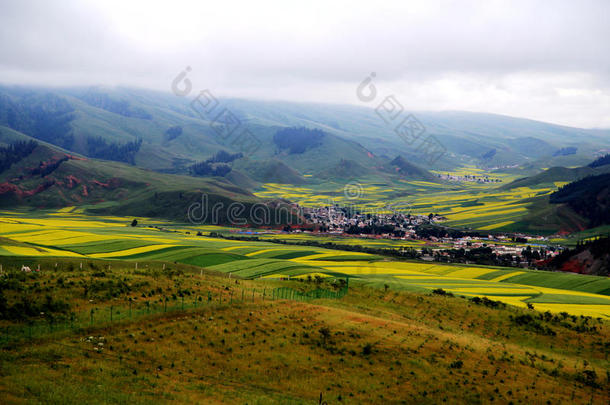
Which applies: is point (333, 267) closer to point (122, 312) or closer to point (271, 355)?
point (271, 355)

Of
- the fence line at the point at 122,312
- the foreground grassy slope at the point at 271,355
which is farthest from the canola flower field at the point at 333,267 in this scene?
the fence line at the point at 122,312

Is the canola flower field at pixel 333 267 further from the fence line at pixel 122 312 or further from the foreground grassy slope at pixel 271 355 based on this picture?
the fence line at pixel 122 312

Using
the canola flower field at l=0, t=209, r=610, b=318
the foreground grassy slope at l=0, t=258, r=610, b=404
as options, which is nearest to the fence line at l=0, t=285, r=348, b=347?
the foreground grassy slope at l=0, t=258, r=610, b=404

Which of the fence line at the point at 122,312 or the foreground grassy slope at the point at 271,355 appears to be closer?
the foreground grassy slope at the point at 271,355

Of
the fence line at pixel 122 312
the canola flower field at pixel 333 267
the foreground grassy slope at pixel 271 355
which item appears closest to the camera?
the foreground grassy slope at pixel 271 355

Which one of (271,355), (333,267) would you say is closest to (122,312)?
(271,355)

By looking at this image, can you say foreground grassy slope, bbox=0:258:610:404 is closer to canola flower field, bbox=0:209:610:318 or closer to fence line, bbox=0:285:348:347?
fence line, bbox=0:285:348:347

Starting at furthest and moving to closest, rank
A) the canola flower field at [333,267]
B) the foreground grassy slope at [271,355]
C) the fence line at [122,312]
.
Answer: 1. the canola flower field at [333,267]
2. the fence line at [122,312]
3. the foreground grassy slope at [271,355]

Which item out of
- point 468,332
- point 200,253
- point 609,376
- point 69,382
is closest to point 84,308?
point 69,382
